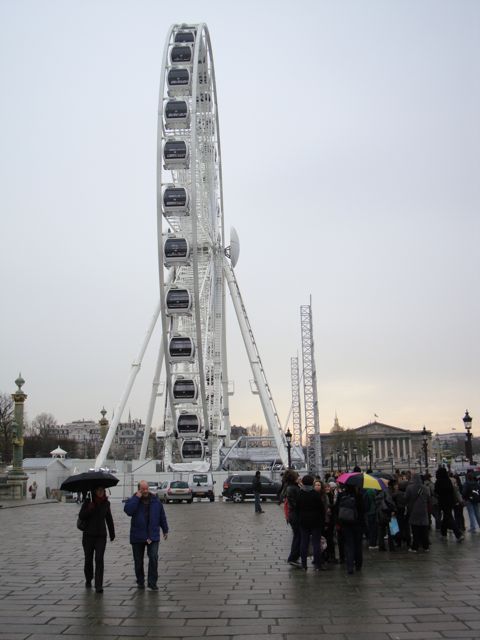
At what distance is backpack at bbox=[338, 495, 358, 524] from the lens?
38.4ft

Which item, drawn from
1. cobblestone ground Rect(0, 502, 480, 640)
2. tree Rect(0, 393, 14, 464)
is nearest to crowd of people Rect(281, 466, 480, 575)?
cobblestone ground Rect(0, 502, 480, 640)

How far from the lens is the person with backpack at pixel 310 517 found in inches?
472

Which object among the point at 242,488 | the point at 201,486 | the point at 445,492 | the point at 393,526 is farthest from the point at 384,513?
the point at 201,486

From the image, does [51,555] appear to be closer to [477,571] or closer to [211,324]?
[477,571]

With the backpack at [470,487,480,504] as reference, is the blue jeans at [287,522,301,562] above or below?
below

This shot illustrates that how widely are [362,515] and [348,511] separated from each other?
0.67 meters

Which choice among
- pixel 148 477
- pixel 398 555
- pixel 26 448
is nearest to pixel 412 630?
pixel 398 555

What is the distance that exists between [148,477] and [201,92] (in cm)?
2734

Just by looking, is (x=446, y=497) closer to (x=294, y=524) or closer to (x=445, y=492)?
(x=445, y=492)

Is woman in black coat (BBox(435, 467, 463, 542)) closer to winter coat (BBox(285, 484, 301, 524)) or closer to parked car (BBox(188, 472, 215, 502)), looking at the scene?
winter coat (BBox(285, 484, 301, 524))

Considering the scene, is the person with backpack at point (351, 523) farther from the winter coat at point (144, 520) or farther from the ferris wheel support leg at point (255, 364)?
the ferris wheel support leg at point (255, 364)

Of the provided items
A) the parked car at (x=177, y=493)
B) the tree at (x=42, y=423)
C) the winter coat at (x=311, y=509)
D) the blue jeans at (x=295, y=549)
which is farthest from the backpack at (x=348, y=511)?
the tree at (x=42, y=423)

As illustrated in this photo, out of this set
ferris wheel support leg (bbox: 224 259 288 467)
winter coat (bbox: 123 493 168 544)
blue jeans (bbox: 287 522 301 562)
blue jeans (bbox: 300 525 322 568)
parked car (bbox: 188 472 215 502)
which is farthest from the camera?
ferris wheel support leg (bbox: 224 259 288 467)

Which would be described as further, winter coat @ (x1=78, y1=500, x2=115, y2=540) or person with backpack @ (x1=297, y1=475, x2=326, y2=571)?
person with backpack @ (x1=297, y1=475, x2=326, y2=571)
